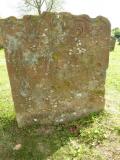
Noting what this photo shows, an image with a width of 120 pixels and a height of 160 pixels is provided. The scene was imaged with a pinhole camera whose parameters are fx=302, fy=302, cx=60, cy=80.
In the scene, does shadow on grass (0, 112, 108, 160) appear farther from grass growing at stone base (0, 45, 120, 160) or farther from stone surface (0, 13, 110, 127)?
stone surface (0, 13, 110, 127)

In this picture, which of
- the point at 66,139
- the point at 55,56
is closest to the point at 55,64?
the point at 55,56

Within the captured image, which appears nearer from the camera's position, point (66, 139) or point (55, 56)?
point (66, 139)

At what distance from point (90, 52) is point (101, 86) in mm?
949

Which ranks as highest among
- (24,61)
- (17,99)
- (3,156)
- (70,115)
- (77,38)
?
(77,38)

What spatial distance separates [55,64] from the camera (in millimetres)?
7145

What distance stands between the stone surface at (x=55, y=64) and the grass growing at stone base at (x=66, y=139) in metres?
0.30

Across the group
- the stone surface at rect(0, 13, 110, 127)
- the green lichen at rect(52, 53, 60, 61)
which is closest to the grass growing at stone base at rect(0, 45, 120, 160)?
the stone surface at rect(0, 13, 110, 127)

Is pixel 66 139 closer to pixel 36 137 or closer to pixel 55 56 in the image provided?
pixel 36 137

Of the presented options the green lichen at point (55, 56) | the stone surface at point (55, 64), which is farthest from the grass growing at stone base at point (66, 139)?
the green lichen at point (55, 56)

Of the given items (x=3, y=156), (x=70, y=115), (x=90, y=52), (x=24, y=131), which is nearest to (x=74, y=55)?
(x=90, y=52)

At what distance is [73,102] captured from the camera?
754 cm

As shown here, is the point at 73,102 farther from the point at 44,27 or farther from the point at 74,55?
the point at 44,27

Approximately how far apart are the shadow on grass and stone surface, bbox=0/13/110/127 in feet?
0.71

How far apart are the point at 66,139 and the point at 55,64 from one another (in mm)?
1765
